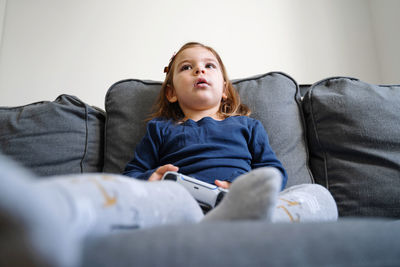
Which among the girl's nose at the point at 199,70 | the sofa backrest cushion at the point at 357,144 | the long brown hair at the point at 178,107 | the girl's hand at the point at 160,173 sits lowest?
the sofa backrest cushion at the point at 357,144

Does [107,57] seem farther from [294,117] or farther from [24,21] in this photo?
[294,117]

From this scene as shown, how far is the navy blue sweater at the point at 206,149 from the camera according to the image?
930 mm

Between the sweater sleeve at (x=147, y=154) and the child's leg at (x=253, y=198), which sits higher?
the child's leg at (x=253, y=198)

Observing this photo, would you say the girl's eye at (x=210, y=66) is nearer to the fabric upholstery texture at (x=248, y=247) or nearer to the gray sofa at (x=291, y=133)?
the gray sofa at (x=291, y=133)

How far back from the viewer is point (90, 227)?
32 cm

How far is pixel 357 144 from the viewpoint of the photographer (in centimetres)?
102

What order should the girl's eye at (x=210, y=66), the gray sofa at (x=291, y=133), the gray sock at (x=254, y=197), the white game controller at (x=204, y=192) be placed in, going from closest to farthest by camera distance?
1. the gray sock at (x=254, y=197)
2. the white game controller at (x=204, y=192)
3. the gray sofa at (x=291, y=133)
4. the girl's eye at (x=210, y=66)

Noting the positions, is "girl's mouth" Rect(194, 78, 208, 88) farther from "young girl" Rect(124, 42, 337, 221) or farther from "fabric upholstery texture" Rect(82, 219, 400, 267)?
"fabric upholstery texture" Rect(82, 219, 400, 267)

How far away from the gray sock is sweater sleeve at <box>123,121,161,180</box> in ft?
1.83

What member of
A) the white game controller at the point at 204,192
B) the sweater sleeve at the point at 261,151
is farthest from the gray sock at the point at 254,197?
the sweater sleeve at the point at 261,151

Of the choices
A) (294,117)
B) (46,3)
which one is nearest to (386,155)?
(294,117)

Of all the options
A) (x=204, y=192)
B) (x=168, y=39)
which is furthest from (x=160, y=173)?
(x=168, y=39)

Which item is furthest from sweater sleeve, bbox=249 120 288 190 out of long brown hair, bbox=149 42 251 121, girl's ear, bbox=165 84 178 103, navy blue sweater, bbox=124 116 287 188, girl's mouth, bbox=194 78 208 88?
girl's ear, bbox=165 84 178 103

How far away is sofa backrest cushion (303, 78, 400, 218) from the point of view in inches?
36.9
